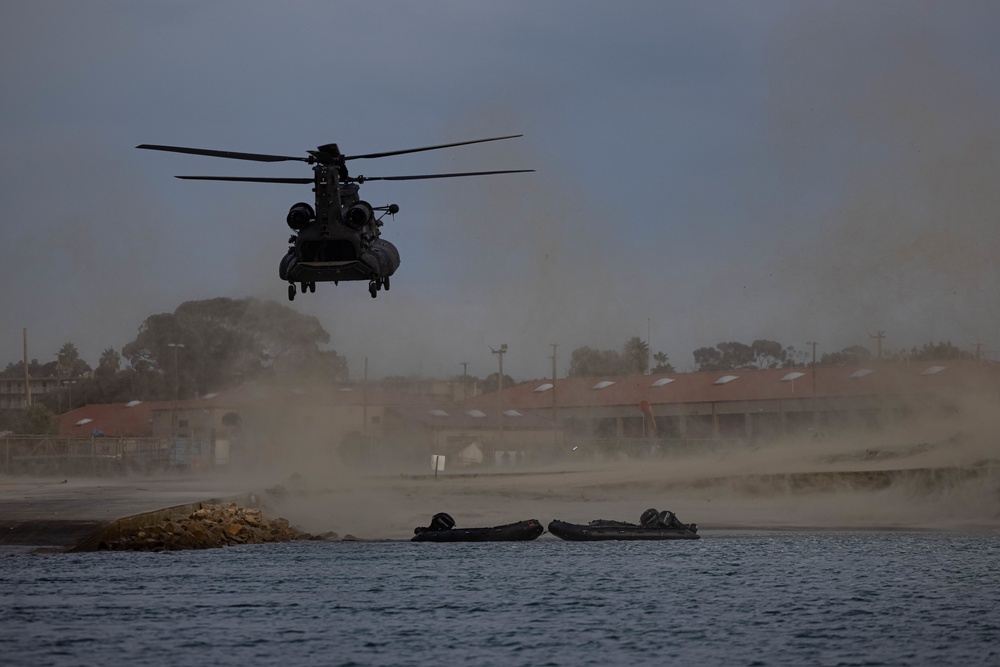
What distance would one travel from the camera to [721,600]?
48.5 meters

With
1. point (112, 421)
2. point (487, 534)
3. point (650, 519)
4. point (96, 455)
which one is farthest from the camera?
point (112, 421)

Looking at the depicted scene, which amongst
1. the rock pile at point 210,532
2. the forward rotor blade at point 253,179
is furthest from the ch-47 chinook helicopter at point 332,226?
the rock pile at point 210,532

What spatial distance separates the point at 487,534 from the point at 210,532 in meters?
13.2

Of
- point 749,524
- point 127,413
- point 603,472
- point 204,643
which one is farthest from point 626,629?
point 127,413

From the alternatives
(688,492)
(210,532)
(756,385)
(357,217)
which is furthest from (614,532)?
(756,385)

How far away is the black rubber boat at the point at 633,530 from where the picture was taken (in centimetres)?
6725

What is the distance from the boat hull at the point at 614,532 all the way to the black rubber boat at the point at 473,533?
3.72ft

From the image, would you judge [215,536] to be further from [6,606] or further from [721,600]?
[721,600]

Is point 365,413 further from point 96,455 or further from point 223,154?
point 223,154

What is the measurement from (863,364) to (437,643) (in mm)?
73108

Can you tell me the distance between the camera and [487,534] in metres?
Result: 68.4

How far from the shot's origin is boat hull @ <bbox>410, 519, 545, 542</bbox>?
6756 centimetres

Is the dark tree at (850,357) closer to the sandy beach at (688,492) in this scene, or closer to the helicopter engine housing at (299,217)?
the sandy beach at (688,492)

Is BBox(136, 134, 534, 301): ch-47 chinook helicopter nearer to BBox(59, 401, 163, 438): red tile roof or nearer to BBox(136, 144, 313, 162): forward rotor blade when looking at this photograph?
BBox(136, 144, 313, 162): forward rotor blade
